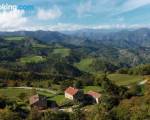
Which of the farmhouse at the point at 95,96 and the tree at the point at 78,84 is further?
the tree at the point at 78,84

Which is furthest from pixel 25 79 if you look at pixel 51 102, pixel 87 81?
pixel 51 102

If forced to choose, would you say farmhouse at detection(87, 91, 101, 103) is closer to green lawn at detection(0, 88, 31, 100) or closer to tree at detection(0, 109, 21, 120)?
green lawn at detection(0, 88, 31, 100)

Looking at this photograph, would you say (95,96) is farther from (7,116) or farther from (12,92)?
(7,116)

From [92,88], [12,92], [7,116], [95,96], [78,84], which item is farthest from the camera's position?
[78,84]

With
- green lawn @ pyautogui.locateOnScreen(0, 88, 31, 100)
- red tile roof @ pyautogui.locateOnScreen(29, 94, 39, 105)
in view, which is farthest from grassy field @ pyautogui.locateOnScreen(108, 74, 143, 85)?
red tile roof @ pyautogui.locateOnScreen(29, 94, 39, 105)

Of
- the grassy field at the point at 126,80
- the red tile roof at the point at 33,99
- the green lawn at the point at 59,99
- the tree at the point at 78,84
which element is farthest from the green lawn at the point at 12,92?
the grassy field at the point at 126,80

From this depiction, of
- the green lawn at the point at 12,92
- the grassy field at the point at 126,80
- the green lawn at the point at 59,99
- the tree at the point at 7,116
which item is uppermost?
the tree at the point at 7,116

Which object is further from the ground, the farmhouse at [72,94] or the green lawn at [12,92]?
the farmhouse at [72,94]

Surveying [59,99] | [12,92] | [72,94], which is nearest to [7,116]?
[59,99]

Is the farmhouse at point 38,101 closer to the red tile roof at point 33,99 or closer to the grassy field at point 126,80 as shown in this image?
the red tile roof at point 33,99

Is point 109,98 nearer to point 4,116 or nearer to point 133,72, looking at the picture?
point 4,116
